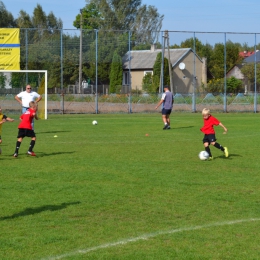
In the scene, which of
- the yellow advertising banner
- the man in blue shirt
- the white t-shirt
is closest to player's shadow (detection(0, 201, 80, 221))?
the white t-shirt

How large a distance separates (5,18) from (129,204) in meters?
76.6

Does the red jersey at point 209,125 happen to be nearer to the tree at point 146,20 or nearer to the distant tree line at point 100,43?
the distant tree line at point 100,43

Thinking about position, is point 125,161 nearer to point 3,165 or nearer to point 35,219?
point 3,165

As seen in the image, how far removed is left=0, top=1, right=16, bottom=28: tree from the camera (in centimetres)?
8012

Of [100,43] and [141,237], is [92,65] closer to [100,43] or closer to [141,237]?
[100,43]

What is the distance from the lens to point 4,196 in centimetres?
907

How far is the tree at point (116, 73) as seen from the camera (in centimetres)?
4275

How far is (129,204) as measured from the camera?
8.53 metres

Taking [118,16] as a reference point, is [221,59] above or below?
below

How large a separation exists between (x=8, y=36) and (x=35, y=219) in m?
30.4

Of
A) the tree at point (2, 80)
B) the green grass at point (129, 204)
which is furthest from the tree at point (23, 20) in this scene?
the green grass at point (129, 204)

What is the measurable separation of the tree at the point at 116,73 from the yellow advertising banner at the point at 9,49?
814cm

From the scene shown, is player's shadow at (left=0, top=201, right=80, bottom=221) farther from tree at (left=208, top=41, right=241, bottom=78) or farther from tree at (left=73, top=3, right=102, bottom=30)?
tree at (left=73, top=3, right=102, bottom=30)

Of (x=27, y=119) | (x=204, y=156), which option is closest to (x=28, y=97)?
(x=27, y=119)
